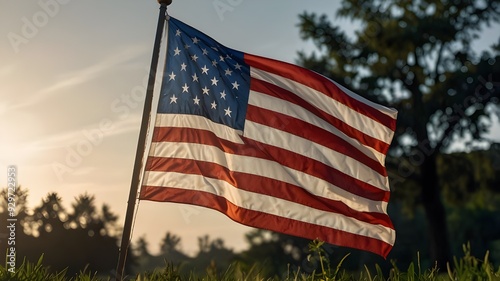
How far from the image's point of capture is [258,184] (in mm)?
7336

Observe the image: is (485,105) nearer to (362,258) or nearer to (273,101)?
(273,101)

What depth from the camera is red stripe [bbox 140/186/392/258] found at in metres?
7.02

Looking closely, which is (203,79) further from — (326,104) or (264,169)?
(326,104)

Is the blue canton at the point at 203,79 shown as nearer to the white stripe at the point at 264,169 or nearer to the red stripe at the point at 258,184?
the white stripe at the point at 264,169

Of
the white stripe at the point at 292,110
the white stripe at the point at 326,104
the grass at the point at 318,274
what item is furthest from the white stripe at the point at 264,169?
the grass at the point at 318,274

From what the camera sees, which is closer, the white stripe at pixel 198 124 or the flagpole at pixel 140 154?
the flagpole at pixel 140 154

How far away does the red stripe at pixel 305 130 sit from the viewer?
24.8 feet

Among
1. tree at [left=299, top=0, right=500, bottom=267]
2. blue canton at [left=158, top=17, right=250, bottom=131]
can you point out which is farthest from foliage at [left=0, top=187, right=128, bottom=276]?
blue canton at [left=158, top=17, right=250, bottom=131]

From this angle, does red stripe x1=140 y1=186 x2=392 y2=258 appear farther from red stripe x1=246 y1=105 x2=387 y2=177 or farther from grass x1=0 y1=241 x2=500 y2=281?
red stripe x1=246 y1=105 x2=387 y2=177

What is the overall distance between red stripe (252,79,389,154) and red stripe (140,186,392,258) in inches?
43.3

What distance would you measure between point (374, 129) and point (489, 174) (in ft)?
74.7

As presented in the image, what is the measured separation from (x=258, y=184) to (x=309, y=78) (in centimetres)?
135

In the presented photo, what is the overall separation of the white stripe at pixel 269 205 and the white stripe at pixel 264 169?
0.64 ft

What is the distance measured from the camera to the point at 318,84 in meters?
7.70
